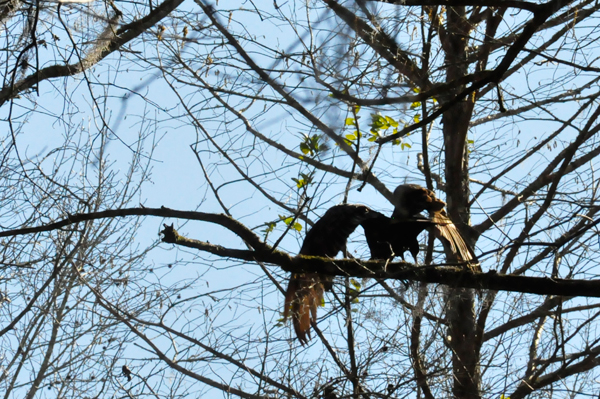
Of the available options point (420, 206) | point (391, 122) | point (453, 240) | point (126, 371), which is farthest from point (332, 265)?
point (126, 371)

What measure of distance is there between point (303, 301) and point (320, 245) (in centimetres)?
33

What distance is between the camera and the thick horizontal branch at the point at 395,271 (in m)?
2.73

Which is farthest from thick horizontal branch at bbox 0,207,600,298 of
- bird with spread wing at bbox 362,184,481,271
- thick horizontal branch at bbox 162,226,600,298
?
bird with spread wing at bbox 362,184,481,271

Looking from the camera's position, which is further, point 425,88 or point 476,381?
point 476,381

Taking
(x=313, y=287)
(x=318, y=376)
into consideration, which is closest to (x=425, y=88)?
(x=313, y=287)

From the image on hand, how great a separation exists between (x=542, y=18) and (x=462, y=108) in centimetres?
196

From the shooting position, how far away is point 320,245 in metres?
3.44

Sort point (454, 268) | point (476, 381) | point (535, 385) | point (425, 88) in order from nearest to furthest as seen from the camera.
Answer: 1. point (454, 268)
2. point (425, 88)
3. point (535, 385)
4. point (476, 381)

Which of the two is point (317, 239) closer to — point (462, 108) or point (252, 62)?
point (252, 62)

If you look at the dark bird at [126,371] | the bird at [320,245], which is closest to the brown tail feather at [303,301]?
the bird at [320,245]

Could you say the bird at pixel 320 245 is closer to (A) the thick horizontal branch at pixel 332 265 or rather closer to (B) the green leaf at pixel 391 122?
(A) the thick horizontal branch at pixel 332 265

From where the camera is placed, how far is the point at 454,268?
3.04 metres

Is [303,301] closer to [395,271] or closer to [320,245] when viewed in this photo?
[320,245]

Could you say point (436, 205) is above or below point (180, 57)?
below
